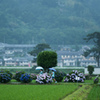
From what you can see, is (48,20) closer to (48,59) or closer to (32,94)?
(48,59)

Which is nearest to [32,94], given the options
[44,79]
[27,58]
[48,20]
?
[44,79]

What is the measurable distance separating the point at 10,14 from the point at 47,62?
143 m

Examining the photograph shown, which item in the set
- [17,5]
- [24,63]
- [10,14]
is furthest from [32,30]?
[24,63]

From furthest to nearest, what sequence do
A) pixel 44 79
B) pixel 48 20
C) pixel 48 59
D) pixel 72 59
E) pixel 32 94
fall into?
pixel 48 20 < pixel 72 59 < pixel 48 59 < pixel 44 79 < pixel 32 94

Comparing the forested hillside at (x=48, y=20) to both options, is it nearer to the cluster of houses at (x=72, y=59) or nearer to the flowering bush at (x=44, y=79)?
the cluster of houses at (x=72, y=59)

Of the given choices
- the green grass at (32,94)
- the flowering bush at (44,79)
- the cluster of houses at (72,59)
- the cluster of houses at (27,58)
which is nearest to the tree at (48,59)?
the flowering bush at (44,79)

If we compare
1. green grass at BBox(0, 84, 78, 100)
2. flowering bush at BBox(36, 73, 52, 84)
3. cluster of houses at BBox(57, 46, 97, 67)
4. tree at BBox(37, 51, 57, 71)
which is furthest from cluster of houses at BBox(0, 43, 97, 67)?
green grass at BBox(0, 84, 78, 100)

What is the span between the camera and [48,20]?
17512 cm

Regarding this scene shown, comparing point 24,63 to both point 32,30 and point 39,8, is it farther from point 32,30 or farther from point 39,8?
point 39,8

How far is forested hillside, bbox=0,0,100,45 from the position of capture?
467 ft

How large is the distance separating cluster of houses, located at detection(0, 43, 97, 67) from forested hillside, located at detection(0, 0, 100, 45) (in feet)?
33.9

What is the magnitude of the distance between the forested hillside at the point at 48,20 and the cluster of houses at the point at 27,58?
33.9 ft

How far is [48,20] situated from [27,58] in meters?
66.9

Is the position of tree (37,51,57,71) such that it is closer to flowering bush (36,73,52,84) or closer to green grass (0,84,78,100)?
flowering bush (36,73,52,84)
